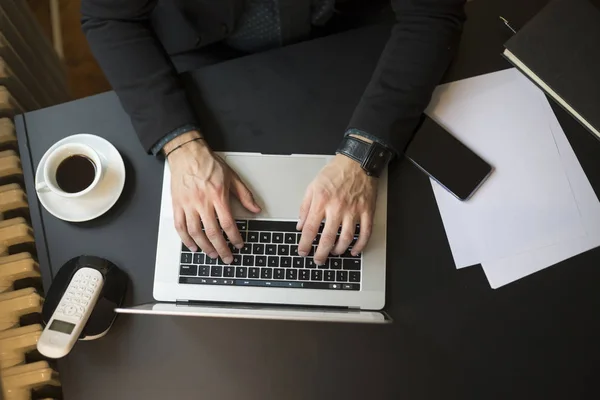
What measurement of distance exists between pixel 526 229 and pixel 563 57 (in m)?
0.30

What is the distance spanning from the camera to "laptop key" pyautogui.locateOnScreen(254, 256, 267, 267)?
0.80m

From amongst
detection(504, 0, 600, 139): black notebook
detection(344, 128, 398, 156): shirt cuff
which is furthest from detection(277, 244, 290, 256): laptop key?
detection(504, 0, 600, 139): black notebook

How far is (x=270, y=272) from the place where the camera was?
80 cm

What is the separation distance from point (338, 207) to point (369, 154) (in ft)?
0.33

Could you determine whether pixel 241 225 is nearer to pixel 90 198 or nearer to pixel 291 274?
pixel 291 274

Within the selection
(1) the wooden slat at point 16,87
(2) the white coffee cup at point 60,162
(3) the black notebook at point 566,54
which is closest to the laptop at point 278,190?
(2) the white coffee cup at point 60,162

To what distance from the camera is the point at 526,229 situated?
2.70 ft

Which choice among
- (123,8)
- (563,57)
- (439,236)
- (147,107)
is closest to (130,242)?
(147,107)

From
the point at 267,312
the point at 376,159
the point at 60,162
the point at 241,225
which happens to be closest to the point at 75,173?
A: the point at 60,162

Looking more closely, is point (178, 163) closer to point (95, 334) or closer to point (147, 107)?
point (147, 107)

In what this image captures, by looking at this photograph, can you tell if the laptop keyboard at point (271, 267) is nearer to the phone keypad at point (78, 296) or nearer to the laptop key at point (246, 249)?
the laptop key at point (246, 249)

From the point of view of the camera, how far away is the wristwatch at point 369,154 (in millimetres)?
832

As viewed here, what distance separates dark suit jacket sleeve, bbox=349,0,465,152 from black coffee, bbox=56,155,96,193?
42cm

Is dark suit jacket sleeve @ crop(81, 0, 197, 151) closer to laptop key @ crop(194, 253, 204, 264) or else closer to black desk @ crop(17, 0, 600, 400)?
black desk @ crop(17, 0, 600, 400)
